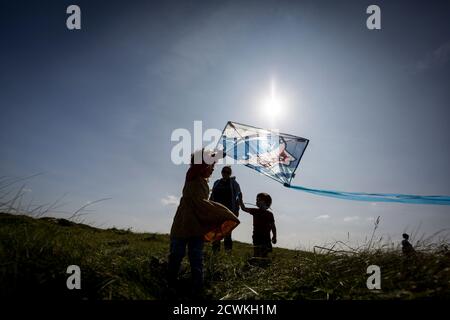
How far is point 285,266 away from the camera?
15.2 ft

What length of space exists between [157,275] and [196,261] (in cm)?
59

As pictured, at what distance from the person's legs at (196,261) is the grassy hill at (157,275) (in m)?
0.18

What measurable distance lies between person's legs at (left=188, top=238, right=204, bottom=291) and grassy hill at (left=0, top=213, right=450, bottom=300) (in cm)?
18

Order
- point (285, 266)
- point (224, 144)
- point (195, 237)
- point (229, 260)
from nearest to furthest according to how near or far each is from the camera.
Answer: point (195, 237)
point (285, 266)
point (229, 260)
point (224, 144)

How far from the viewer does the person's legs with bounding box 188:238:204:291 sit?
373 centimetres

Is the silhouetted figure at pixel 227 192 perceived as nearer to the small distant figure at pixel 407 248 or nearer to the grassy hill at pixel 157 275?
the grassy hill at pixel 157 275

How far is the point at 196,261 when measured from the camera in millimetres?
3812

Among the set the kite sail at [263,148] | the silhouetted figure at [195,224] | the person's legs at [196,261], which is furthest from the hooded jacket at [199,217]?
the kite sail at [263,148]

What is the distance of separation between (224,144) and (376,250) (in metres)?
4.87

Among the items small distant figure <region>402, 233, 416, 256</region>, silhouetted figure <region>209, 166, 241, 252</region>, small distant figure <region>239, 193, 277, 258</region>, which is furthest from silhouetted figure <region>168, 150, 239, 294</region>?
silhouetted figure <region>209, 166, 241, 252</region>

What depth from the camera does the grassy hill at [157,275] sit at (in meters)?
2.62

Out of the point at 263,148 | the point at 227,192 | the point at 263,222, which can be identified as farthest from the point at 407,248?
the point at 263,148
